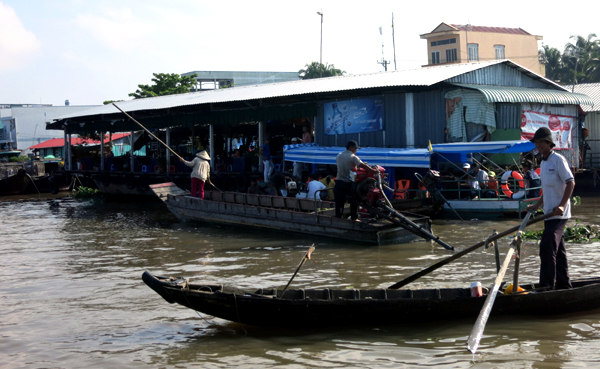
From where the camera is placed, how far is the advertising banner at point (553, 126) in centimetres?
1719

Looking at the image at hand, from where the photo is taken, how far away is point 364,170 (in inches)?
409

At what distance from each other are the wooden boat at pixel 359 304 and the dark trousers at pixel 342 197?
481cm

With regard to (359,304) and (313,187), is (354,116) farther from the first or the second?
(359,304)

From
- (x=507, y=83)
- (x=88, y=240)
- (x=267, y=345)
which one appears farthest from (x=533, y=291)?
(x=507, y=83)

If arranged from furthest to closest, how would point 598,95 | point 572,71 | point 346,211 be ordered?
point 572,71 < point 598,95 < point 346,211

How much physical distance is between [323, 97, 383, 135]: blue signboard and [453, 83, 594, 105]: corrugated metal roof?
2.50 m

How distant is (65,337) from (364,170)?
5843 millimetres

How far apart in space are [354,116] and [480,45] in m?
31.5

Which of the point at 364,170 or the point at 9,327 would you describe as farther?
the point at 364,170

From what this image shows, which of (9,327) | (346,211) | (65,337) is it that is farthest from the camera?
(346,211)

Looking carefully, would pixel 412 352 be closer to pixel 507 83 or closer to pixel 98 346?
pixel 98 346

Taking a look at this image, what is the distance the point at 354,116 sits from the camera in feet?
59.0

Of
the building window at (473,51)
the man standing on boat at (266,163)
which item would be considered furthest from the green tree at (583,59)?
the man standing on boat at (266,163)

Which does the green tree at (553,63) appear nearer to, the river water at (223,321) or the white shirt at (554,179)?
the river water at (223,321)
